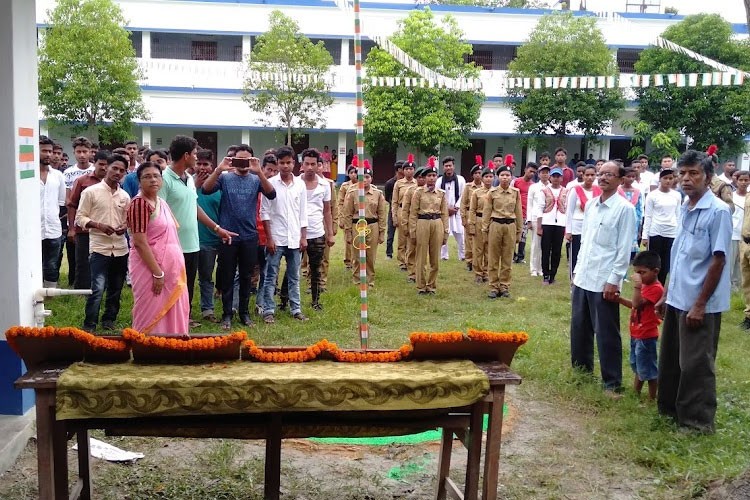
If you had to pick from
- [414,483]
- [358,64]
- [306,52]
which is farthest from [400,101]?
[414,483]

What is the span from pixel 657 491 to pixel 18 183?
418cm

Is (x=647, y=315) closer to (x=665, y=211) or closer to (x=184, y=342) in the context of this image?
(x=184, y=342)

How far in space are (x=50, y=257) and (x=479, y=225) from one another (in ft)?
19.4

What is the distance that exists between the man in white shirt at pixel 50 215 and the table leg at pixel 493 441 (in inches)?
267

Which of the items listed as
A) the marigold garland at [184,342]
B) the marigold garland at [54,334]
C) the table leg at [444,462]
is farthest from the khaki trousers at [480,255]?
the marigold garland at [54,334]

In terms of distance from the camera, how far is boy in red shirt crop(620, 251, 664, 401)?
19.0ft

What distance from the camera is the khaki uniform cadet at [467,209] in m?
12.3

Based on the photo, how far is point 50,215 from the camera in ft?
28.9

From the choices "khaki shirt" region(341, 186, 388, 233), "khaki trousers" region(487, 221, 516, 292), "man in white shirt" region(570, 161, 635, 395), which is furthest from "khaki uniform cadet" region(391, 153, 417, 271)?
"man in white shirt" region(570, 161, 635, 395)

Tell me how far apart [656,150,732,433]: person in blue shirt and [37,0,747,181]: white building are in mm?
24984

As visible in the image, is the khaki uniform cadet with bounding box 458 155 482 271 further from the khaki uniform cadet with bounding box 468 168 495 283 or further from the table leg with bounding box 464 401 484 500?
the table leg with bounding box 464 401 484 500

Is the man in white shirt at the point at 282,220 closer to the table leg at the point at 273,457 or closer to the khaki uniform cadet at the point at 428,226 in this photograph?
the khaki uniform cadet at the point at 428,226

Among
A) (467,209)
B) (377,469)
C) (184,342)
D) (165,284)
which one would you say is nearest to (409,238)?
(467,209)

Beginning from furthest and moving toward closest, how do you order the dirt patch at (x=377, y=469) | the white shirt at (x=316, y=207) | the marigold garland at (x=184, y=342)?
1. the white shirt at (x=316, y=207)
2. the dirt patch at (x=377, y=469)
3. the marigold garland at (x=184, y=342)
